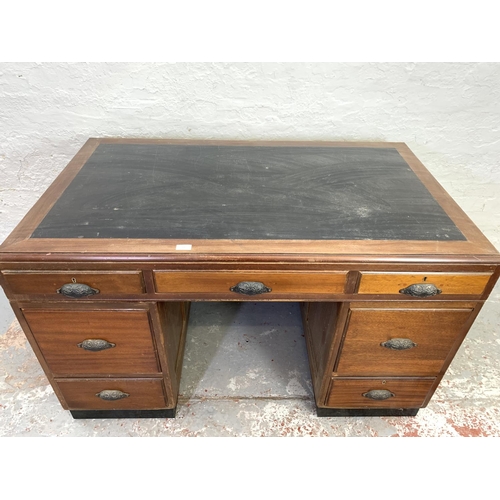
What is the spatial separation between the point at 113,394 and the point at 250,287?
0.70 meters

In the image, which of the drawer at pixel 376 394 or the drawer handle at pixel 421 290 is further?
the drawer at pixel 376 394

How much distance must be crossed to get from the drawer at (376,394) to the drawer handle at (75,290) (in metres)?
0.87

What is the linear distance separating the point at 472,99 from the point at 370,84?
0.43 meters

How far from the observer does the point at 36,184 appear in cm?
172

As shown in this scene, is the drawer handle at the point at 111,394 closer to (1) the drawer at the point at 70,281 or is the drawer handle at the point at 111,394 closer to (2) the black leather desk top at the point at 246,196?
(1) the drawer at the point at 70,281

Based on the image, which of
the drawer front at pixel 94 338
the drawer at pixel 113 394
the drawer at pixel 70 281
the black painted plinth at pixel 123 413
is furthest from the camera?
the black painted plinth at pixel 123 413

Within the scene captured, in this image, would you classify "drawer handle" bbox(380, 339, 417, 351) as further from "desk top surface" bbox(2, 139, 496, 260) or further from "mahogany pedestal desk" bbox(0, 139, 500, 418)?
"desk top surface" bbox(2, 139, 496, 260)

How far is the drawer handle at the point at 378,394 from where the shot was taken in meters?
1.36

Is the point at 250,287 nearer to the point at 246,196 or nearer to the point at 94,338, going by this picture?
the point at 246,196

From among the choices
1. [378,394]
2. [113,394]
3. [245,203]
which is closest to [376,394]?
[378,394]

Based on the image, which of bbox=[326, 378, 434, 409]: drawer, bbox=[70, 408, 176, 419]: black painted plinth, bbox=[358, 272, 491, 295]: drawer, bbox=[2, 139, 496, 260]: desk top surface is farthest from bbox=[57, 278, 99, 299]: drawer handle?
bbox=[326, 378, 434, 409]: drawer

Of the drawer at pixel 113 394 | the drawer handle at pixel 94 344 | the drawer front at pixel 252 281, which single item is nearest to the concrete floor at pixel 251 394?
the drawer at pixel 113 394

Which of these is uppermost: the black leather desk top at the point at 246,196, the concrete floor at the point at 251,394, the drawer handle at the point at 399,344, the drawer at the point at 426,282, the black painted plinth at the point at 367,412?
the black leather desk top at the point at 246,196
